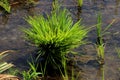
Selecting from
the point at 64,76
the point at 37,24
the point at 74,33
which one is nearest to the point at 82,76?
the point at 64,76

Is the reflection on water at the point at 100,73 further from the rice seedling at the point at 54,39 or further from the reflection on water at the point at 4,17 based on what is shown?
the reflection on water at the point at 4,17

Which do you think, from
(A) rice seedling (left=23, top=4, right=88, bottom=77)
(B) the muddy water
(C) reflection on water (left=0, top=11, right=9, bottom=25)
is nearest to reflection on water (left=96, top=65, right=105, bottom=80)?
(B) the muddy water

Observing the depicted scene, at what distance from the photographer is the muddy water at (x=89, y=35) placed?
12.4ft

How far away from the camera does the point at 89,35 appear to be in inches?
171

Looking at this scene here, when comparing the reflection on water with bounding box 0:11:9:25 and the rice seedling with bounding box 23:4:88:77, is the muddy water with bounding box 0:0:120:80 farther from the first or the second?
the rice seedling with bounding box 23:4:88:77

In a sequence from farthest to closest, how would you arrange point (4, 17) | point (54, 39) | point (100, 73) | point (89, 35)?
point (4, 17) → point (89, 35) → point (100, 73) → point (54, 39)

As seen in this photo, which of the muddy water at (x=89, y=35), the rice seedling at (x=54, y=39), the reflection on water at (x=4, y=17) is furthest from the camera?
the reflection on water at (x=4, y=17)

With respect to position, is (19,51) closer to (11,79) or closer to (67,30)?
(67,30)

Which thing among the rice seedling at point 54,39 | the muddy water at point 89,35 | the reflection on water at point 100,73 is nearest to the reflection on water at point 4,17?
the muddy water at point 89,35

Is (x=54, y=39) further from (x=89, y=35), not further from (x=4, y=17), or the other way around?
(x=4, y=17)

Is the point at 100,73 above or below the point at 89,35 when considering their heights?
below

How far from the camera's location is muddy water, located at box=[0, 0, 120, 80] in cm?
377

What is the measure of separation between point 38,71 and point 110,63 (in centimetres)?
84

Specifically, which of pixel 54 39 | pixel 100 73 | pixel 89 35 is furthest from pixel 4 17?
pixel 100 73
